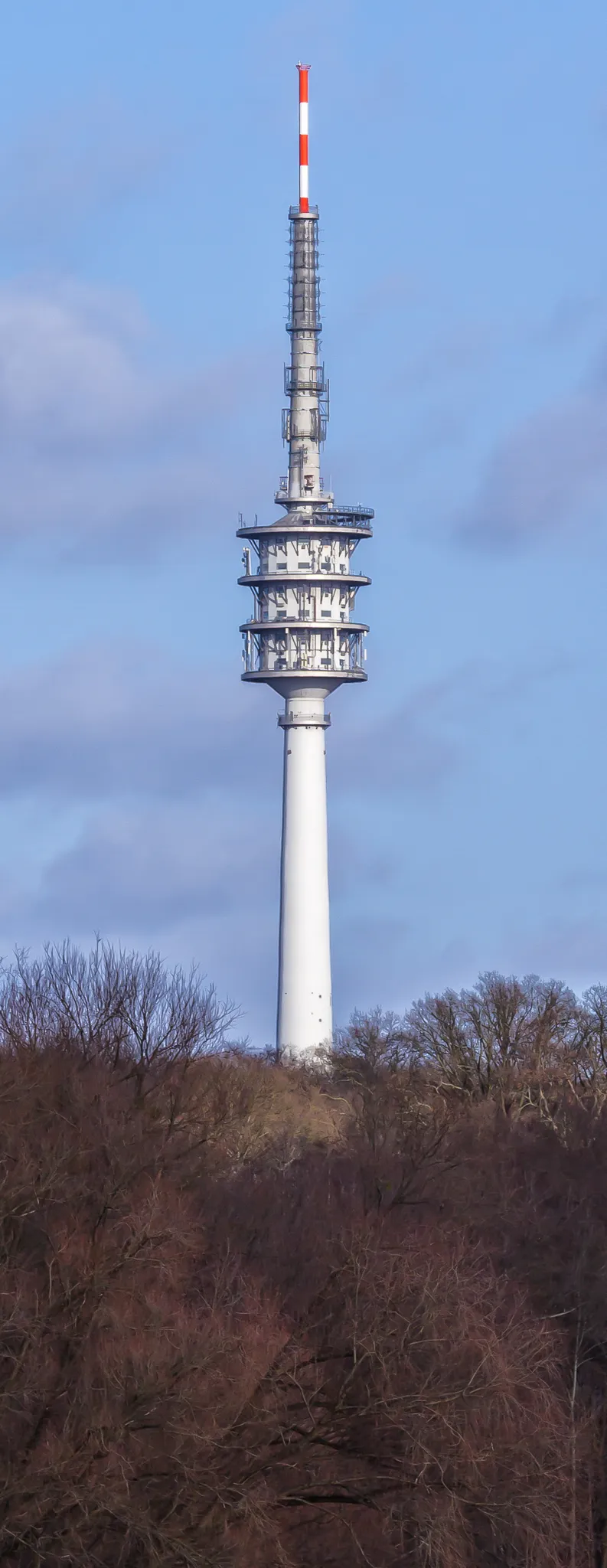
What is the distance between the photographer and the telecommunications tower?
10612 centimetres

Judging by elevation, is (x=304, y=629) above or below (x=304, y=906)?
above

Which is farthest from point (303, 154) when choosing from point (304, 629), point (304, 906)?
point (304, 906)

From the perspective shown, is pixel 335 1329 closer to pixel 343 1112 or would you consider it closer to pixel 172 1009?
pixel 172 1009

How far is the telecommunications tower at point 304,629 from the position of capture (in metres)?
106

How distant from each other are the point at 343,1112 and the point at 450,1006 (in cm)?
1177

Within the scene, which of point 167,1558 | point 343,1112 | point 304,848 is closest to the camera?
point 167,1558

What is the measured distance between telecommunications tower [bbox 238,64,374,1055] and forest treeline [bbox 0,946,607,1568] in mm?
58555

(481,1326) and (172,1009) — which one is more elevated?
(172,1009)

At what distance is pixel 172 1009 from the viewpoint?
45.9m

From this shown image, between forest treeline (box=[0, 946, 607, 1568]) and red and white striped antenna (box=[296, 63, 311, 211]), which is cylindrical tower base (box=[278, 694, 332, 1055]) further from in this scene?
forest treeline (box=[0, 946, 607, 1568])

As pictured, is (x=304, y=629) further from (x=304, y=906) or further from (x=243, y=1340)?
(x=243, y=1340)

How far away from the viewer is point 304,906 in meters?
106

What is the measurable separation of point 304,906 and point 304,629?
1328 cm

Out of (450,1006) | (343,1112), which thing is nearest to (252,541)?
(450,1006)
